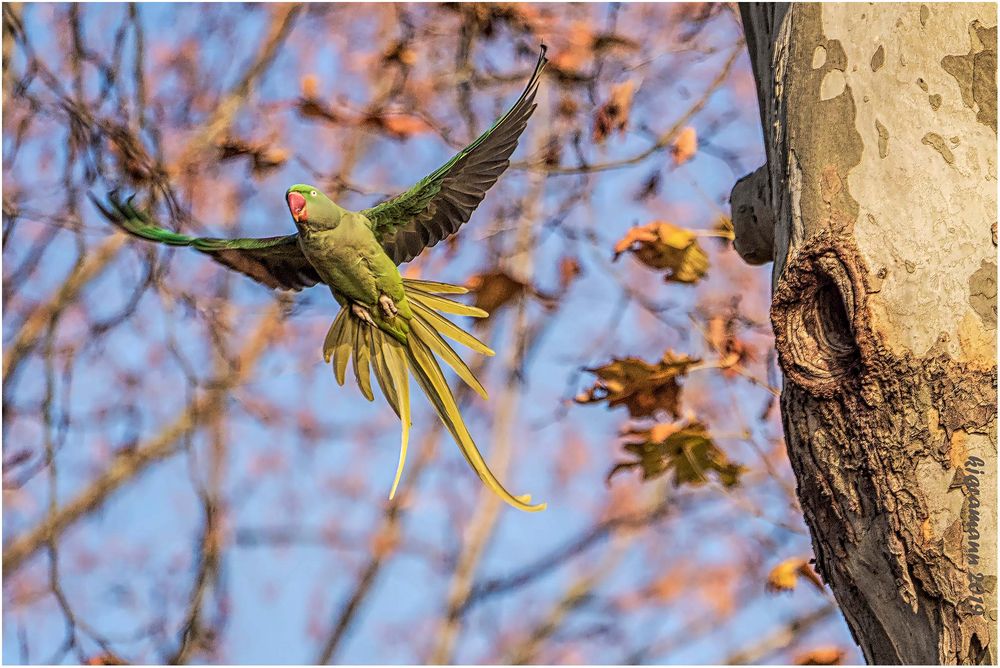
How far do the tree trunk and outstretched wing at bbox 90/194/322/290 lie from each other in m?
0.77

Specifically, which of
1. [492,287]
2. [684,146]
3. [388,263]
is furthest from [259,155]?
[388,263]

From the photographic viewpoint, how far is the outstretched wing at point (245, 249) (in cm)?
160

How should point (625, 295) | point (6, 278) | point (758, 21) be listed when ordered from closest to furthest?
point (758, 21) < point (625, 295) < point (6, 278)

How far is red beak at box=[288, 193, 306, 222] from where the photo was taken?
1440 millimetres

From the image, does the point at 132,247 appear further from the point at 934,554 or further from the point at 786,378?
the point at 934,554

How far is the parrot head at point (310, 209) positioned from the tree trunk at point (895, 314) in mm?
727

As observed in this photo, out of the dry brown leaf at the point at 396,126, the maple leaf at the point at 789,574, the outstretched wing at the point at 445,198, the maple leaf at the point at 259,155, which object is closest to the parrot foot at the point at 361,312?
the outstretched wing at the point at 445,198

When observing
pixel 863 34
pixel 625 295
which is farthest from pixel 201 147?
pixel 863 34

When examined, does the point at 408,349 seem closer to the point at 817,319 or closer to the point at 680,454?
the point at 817,319

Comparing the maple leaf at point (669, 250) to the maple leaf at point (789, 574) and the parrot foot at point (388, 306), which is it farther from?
the parrot foot at point (388, 306)

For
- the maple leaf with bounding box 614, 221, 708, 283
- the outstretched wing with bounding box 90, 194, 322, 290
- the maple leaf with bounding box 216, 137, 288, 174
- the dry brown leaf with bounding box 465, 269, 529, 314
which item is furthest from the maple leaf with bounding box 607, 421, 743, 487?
the maple leaf with bounding box 216, 137, 288, 174

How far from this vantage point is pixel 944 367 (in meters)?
1.60

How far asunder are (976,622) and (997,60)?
893 millimetres

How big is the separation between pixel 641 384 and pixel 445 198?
105 centimetres
